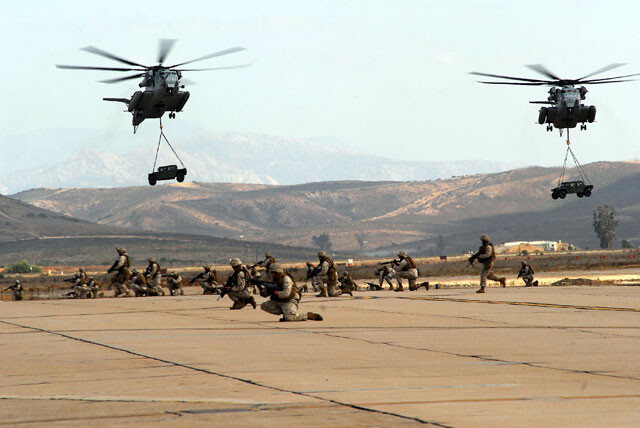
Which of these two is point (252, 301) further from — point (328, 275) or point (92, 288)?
point (92, 288)

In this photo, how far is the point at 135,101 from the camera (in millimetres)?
37344

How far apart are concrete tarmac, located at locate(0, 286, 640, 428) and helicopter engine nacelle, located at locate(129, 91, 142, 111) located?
14.6 meters

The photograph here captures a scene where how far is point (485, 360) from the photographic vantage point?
46.1 feet

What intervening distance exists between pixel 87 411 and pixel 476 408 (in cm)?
394

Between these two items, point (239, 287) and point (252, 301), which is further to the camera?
point (252, 301)

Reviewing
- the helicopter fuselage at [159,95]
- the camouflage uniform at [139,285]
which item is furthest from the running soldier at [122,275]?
the helicopter fuselage at [159,95]

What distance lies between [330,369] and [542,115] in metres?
31.3

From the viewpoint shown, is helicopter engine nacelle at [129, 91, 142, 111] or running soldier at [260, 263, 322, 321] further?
helicopter engine nacelle at [129, 91, 142, 111]

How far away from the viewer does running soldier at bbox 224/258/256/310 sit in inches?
987

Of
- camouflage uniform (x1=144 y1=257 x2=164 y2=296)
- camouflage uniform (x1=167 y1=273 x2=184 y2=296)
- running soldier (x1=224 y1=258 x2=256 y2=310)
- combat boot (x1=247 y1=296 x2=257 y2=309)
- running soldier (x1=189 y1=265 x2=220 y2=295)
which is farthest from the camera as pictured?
camouflage uniform (x1=167 y1=273 x2=184 y2=296)

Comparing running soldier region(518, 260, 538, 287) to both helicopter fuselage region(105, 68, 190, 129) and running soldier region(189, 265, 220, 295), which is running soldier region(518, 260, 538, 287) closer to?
running soldier region(189, 265, 220, 295)

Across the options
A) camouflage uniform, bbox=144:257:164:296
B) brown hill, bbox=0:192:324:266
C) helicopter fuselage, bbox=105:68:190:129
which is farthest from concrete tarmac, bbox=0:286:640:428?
brown hill, bbox=0:192:324:266

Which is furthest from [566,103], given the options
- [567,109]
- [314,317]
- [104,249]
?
[104,249]

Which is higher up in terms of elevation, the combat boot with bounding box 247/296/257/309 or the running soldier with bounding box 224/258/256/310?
the running soldier with bounding box 224/258/256/310
